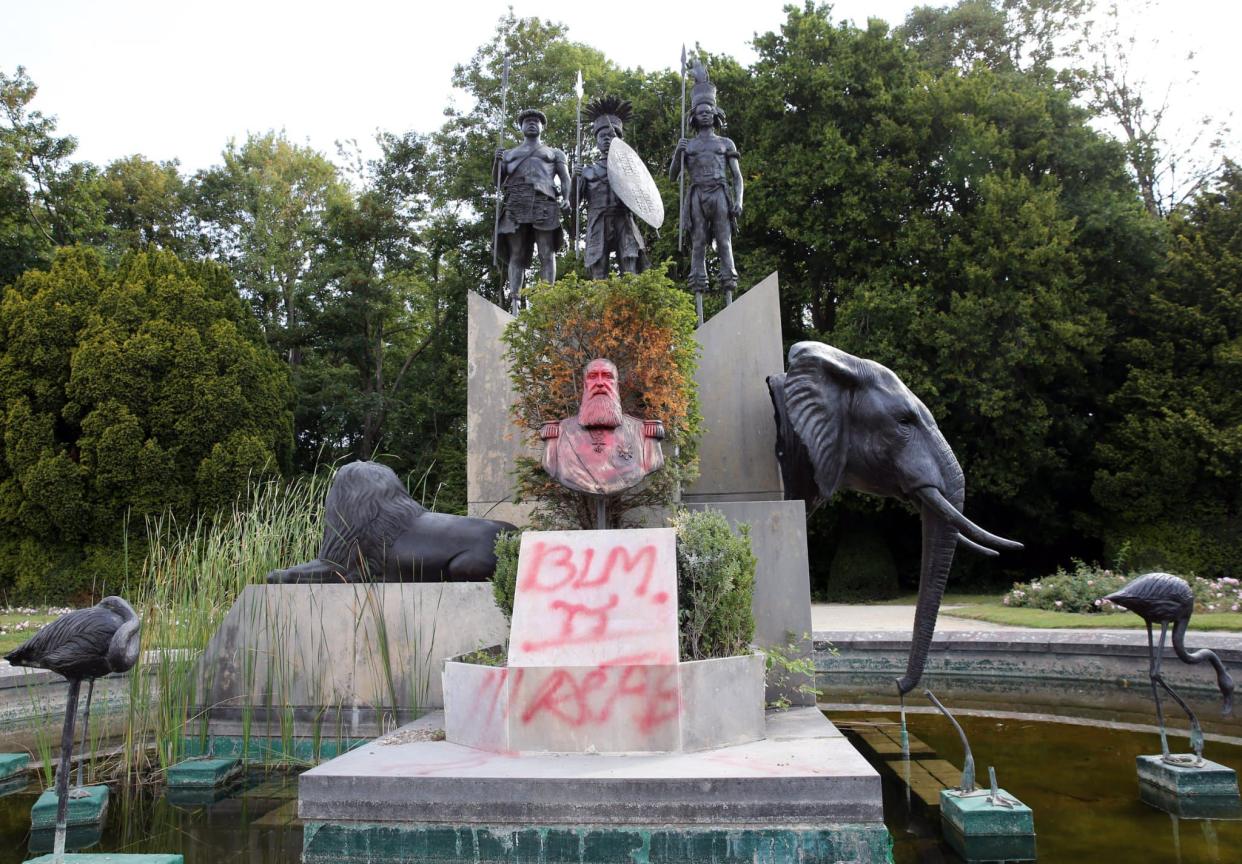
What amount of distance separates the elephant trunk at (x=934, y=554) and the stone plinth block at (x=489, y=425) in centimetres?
305

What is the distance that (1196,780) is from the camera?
380cm

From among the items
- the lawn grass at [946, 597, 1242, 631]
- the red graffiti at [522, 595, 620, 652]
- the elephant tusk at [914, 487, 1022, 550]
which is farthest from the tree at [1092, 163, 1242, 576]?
the red graffiti at [522, 595, 620, 652]

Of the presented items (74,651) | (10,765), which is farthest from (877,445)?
(10,765)

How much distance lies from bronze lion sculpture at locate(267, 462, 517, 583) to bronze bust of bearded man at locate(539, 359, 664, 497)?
1.27 m

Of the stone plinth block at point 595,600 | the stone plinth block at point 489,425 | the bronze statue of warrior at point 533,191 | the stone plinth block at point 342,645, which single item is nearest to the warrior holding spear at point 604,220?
the bronze statue of warrior at point 533,191

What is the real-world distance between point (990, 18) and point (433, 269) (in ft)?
49.3

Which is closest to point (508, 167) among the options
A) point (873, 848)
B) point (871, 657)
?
point (871, 657)

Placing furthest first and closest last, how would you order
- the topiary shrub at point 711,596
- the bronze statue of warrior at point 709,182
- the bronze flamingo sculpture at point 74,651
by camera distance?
the bronze statue of warrior at point 709,182 → the topiary shrub at point 711,596 → the bronze flamingo sculpture at point 74,651

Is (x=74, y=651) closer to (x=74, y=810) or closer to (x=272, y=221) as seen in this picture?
(x=74, y=810)

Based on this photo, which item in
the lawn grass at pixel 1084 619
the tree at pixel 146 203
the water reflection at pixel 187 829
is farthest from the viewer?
the tree at pixel 146 203

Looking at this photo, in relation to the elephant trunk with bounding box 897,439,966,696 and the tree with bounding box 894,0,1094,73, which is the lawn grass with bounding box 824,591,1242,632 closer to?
the elephant trunk with bounding box 897,439,966,696

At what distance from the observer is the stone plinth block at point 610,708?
3.67 meters

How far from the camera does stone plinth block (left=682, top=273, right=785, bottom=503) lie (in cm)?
660

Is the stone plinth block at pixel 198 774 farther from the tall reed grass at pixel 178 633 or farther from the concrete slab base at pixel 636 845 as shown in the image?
the concrete slab base at pixel 636 845
